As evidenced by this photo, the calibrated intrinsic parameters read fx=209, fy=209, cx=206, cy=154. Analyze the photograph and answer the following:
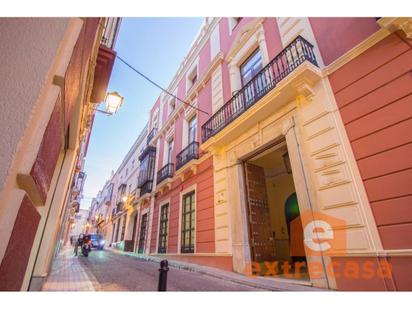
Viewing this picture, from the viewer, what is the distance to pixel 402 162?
10.5 ft

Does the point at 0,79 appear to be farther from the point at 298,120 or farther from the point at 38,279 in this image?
the point at 298,120

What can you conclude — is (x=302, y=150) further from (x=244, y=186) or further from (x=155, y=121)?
(x=155, y=121)

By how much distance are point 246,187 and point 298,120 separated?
7.70 ft

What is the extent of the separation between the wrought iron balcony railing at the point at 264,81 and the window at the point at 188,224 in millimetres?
2734

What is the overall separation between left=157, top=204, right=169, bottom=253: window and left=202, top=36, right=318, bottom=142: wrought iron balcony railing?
4.88m

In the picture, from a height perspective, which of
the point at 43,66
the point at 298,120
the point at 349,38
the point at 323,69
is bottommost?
the point at 43,66

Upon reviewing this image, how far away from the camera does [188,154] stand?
29.4ft

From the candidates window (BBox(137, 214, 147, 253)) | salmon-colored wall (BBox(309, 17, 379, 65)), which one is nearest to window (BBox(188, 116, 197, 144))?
salmon-colored wall (BBox(309, 17, 379, 65))

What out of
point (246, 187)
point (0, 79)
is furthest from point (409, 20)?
point (0, 79)

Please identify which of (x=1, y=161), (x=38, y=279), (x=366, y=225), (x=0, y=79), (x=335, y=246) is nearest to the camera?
(x=1, y=161)

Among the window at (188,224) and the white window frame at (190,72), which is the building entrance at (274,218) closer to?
the window at (188,224)

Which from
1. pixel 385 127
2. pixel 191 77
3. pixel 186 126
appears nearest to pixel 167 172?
pixel 186 126

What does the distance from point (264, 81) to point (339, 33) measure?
2.01 meters

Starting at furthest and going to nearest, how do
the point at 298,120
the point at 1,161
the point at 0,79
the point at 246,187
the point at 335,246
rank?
the point at 246,187 < the point at 298,120 < the point at 335,246 < the point at 0,79 < the point at 1,161
